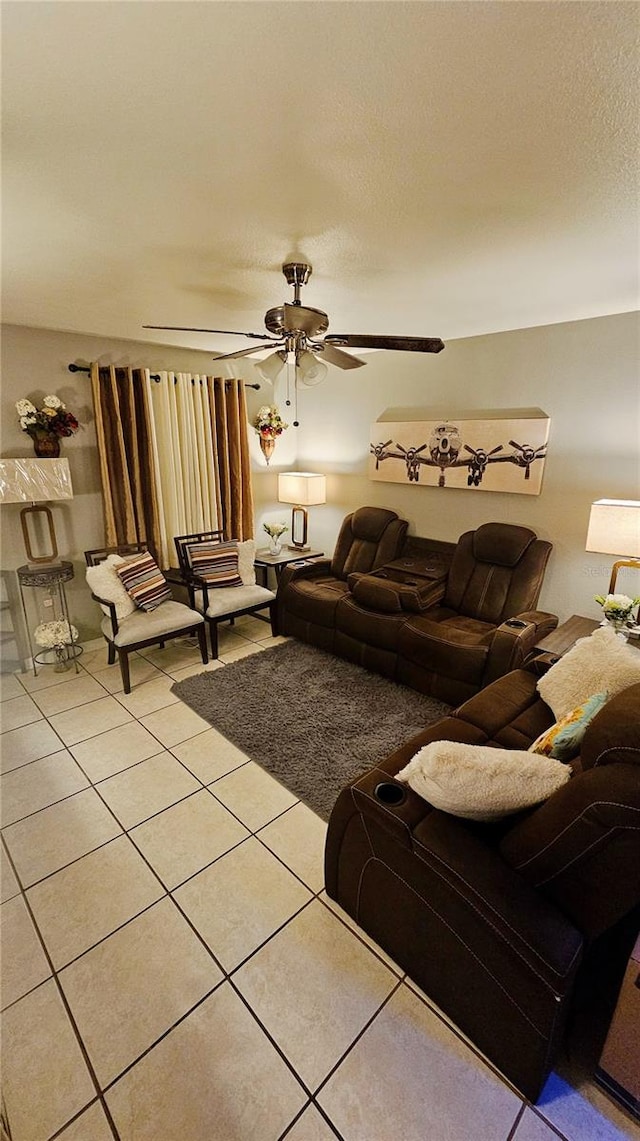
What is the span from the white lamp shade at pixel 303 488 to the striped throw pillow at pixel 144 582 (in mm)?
1557

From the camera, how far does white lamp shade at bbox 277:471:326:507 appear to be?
4.36m

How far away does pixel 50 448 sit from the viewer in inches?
126

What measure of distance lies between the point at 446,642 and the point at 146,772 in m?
1.93

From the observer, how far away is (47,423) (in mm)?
3098

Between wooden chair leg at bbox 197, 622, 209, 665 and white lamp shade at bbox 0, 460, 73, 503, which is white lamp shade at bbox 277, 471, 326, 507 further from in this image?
white lamp shade at bbox 0, 460, 73, 503

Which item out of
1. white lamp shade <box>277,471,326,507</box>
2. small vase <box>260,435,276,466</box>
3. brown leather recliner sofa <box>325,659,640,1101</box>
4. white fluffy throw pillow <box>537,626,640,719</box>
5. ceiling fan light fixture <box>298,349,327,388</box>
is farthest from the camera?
small vase <box>260,435,276,466</box>

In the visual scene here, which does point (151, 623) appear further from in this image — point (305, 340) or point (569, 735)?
point (569, 735)

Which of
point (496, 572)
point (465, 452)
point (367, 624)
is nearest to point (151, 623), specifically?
point (367, 624)

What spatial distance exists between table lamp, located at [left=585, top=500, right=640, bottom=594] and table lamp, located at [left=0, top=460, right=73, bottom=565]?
3.37 metres

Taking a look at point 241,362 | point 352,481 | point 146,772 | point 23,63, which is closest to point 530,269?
point 23,63

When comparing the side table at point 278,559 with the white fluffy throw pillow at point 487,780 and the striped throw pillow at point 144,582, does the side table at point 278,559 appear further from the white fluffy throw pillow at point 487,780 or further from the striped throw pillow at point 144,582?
the white fluffy throw pillow at point 487,780

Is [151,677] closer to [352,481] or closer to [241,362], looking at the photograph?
[352,481]

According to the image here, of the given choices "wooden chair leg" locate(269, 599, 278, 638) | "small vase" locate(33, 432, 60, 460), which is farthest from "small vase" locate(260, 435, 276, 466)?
"small vase" locate(33, 432, 60, 460)

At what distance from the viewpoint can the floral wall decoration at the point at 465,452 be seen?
128 inches
